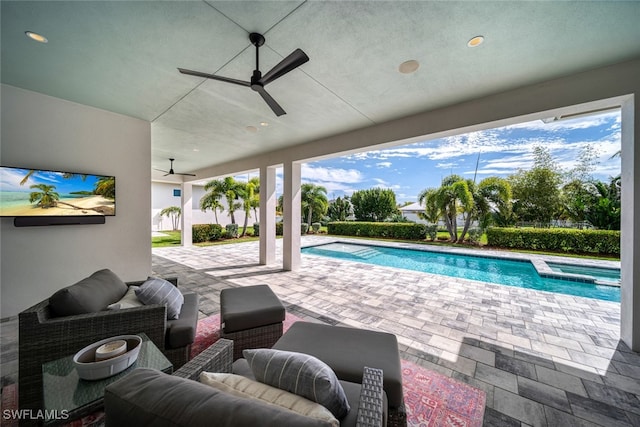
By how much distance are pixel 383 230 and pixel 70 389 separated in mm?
13729

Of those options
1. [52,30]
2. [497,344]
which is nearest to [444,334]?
[497,344]

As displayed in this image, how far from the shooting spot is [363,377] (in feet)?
4.06

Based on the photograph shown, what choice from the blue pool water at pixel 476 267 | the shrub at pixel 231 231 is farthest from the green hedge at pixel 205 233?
the blue pool water at pixel 476 267

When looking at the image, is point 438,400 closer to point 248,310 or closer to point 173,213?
point 248,310

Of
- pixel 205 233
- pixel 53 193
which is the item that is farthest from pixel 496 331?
pixel 205 233

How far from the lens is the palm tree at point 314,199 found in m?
16.1

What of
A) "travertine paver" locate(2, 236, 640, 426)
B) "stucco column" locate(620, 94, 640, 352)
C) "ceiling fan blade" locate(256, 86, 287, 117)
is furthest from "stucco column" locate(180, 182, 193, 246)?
"stucco column" locate(620, 94, 640, 352)

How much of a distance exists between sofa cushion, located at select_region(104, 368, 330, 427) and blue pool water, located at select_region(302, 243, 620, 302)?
627 cm

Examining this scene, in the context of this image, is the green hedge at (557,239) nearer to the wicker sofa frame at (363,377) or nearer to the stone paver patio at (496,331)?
the stone paver patio at (496,331)

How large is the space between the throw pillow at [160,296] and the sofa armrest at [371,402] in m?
1.93

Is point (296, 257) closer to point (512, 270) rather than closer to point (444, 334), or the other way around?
point (444, 334)

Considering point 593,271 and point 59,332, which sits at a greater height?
point 59,332

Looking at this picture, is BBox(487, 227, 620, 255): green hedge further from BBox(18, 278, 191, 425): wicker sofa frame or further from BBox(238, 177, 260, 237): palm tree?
BBox(18, 278, 191, 425): wicker sofa frame

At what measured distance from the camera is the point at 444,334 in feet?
9.55
